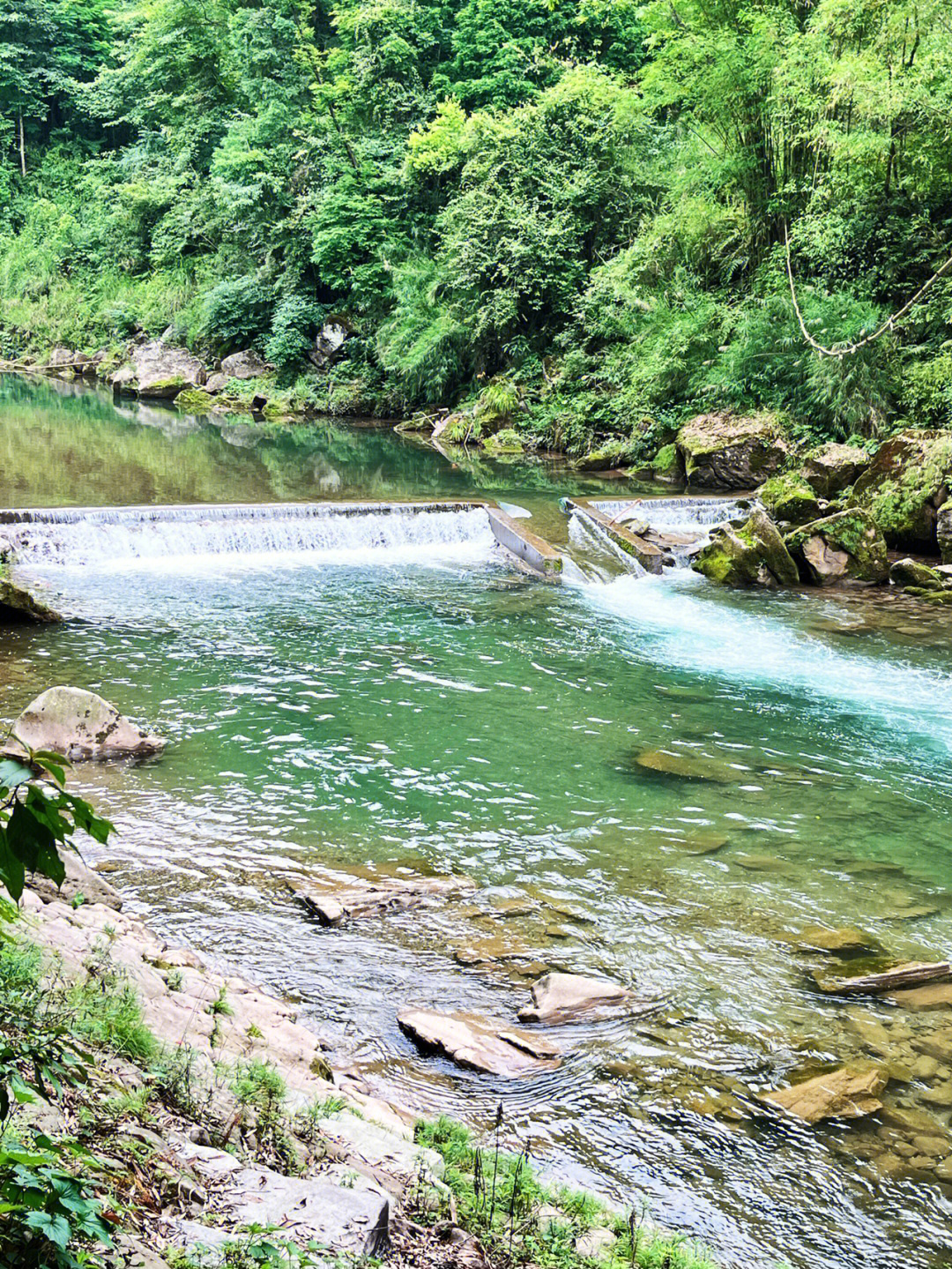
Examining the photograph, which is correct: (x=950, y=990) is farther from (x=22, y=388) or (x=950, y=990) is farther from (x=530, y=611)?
(x=22, y=388)

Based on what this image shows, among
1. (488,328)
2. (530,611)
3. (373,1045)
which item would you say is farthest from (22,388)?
(373,1045)

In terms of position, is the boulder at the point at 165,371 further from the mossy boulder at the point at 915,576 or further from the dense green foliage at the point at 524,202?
the mossy boulder at the point at 915,576

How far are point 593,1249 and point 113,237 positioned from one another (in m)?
45.6

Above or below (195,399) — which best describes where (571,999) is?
below

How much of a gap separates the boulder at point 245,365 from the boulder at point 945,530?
2479 cm

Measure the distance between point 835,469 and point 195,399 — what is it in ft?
77.3

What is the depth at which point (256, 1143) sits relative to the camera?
2920mm

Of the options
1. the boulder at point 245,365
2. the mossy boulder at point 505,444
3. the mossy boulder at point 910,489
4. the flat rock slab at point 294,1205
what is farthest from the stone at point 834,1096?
the boulder at point 245,365

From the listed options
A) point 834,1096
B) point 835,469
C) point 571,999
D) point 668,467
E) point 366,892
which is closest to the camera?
point 834,1096

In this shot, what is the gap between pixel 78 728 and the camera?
722 centimetres

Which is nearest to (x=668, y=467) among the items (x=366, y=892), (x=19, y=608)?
(x=19, y=608)

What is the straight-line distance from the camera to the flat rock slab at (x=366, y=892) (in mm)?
5445

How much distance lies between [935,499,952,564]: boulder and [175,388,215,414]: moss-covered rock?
942 inches

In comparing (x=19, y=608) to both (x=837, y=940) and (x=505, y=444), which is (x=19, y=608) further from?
(x=505, y=444)
